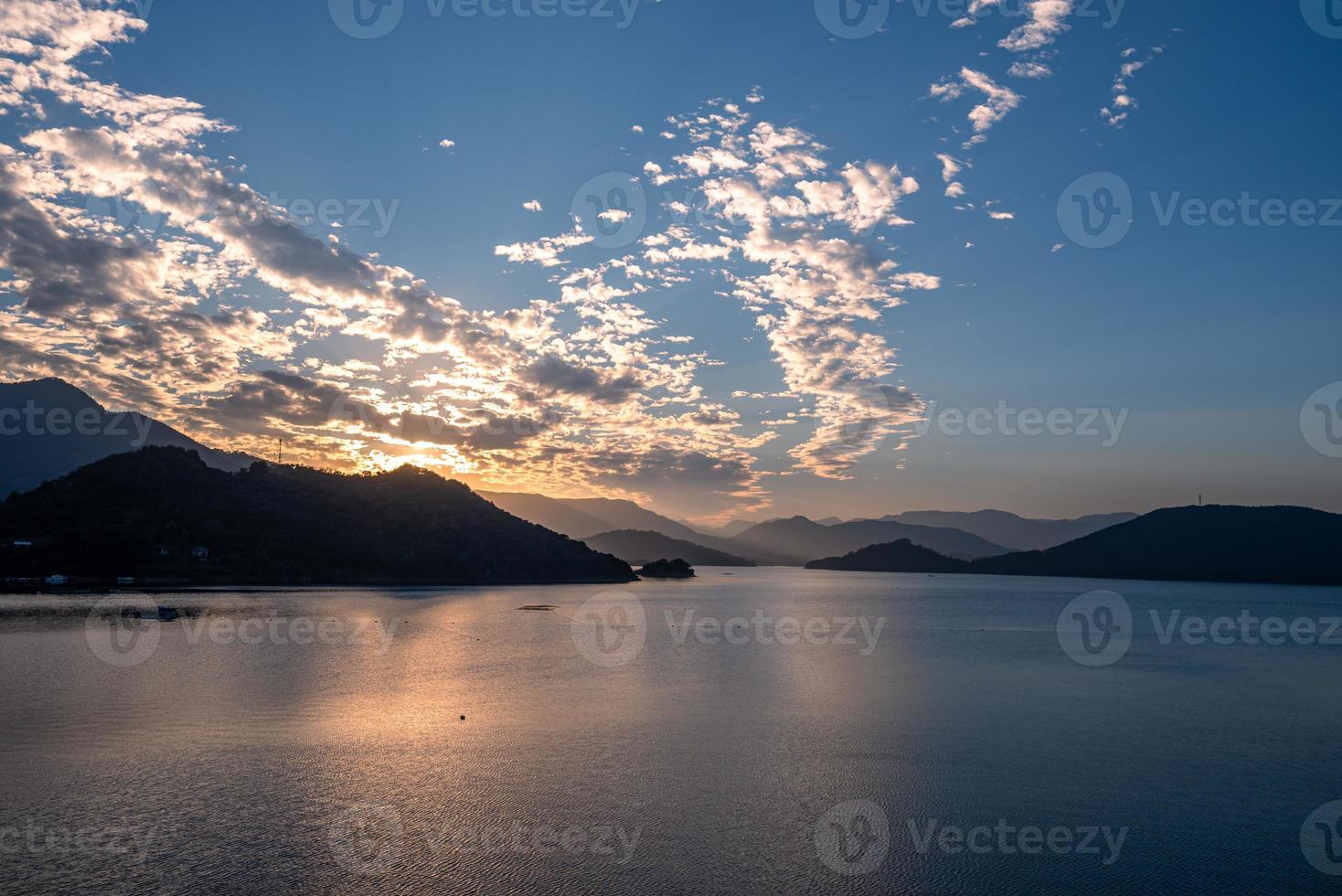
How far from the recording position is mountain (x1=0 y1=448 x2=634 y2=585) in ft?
448

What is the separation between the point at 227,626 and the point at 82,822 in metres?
54.5

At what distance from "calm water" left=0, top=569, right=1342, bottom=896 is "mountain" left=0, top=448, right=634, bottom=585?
348ft

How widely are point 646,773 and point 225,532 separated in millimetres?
162459

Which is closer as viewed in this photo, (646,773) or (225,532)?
(646,773)

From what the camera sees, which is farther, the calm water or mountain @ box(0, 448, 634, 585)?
mountain @ box(0, 448, 634, 585)

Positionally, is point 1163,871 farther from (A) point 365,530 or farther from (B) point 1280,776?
(A) point 365,530

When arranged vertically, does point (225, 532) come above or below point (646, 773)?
above

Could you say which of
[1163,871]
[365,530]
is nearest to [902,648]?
[1163,871]

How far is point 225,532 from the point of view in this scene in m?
158

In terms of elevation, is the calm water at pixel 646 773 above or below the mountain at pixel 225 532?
below

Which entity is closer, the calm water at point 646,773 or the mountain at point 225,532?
the calm water at point 646,773

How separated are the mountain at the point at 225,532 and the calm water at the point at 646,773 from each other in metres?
106

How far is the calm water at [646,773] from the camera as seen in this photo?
15547mm

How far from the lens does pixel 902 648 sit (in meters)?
58.7
